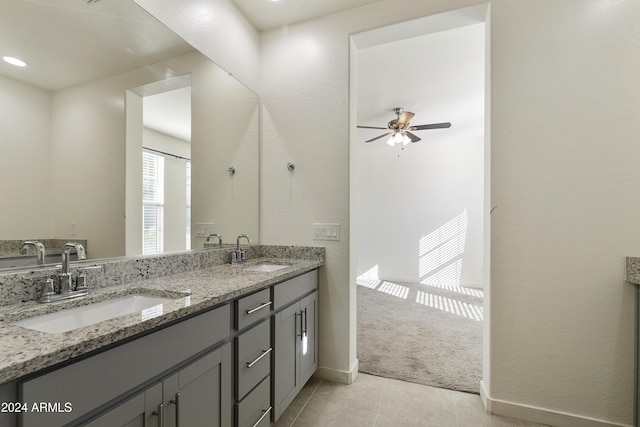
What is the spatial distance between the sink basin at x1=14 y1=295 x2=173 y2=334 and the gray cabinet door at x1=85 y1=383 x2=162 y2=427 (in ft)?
0.76

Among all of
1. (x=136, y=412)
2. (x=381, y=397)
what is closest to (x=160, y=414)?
(x=136, y=412)

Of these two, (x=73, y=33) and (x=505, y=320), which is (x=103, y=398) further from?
(x=505, y=320)

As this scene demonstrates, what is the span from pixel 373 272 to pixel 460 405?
12.4 feet

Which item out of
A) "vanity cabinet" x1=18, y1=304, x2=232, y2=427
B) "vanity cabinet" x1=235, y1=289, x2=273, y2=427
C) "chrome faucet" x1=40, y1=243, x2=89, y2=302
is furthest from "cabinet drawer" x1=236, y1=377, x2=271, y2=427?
"chrome faucet" x1=40, y1=243, x2=89, y2=302

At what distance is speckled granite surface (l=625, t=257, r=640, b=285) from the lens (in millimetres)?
1456

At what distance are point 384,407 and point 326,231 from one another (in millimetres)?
1233

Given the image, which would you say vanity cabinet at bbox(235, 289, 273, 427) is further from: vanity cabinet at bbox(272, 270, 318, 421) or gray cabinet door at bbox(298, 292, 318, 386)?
gray cabinet door at bbox(298, 292, 318, 386)

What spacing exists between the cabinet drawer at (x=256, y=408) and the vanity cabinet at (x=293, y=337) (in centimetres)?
6

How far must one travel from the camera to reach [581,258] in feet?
5.26

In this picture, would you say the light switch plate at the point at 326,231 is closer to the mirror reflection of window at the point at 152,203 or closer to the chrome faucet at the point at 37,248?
the mirror reflection of window at the point at 152,203

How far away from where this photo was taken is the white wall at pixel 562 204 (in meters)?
1.54

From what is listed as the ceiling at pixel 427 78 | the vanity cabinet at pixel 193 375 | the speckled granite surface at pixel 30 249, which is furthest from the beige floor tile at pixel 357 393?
the ceiling at pixel 427 78

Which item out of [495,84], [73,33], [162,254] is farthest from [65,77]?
[495,84]

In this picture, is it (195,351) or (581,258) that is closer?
(195,351)
